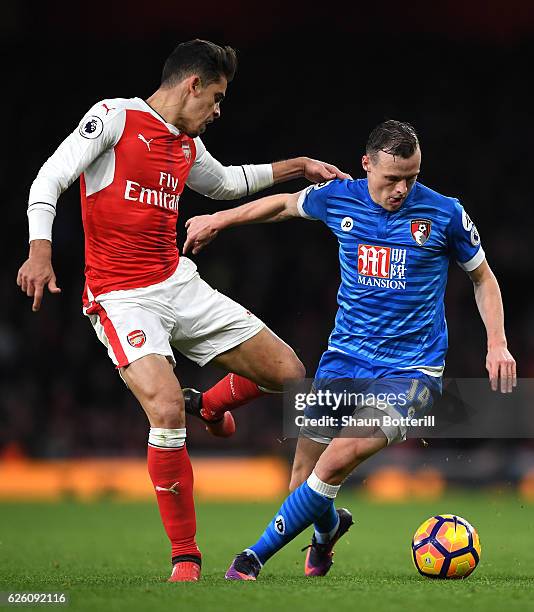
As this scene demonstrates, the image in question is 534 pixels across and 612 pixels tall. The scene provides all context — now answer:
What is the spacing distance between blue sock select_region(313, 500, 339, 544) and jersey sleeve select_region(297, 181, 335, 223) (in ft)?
4.91

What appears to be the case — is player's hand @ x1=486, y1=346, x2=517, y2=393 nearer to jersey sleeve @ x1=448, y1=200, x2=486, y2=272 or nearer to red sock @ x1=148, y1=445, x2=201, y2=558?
jersey sleeve @ x1=448, y1=200, x2=486, y2=272

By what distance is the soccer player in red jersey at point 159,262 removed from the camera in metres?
5.23

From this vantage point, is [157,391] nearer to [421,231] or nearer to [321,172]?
[421,231]

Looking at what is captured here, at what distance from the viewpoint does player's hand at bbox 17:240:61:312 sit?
4.85 meters

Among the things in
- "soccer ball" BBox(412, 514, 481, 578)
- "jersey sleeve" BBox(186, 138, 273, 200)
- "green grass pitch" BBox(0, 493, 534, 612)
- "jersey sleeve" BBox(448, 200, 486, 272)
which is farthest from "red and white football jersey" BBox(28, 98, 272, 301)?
"soccer ball" BBox(412, 514, 481, 578)

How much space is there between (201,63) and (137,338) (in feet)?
4.56

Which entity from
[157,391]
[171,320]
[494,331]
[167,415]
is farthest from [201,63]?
[494,331]

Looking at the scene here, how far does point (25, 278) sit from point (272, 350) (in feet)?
4.89

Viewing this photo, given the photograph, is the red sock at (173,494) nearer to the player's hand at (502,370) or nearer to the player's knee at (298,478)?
the player's knee at (298,478)

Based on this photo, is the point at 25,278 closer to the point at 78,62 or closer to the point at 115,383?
the point at 115,383

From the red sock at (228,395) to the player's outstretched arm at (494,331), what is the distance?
4.20 ft

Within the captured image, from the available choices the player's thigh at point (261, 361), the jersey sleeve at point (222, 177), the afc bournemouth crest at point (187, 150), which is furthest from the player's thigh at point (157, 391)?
the jersey sleeve at point (222, 177)

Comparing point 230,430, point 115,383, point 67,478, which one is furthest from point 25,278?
point 115,383

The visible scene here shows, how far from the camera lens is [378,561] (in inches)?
260
